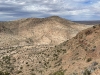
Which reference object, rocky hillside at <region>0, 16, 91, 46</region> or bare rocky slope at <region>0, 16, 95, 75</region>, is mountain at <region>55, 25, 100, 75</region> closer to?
bare rocky slope at <region>0, 16, 95, 75</region>

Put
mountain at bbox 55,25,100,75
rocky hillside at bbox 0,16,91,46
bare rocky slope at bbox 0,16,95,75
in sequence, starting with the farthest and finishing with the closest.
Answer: rocky hillside at bbox 0,16,91,46 < bare rocky slope at bbox 0,16,95,75 < mountain at bbox 55,25,100,75

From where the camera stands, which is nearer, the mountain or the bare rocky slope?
the mountain

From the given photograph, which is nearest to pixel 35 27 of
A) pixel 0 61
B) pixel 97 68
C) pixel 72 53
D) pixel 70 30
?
pixel 70 30

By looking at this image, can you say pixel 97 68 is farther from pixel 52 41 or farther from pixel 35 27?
pixel 35 27

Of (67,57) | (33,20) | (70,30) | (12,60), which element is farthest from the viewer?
(33,20)

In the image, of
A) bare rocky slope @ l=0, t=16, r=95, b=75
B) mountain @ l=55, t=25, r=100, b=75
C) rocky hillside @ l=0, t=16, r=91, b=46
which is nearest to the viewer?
mountain @ l=55, t=25, r=100, b=75

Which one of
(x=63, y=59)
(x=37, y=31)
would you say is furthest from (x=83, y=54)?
(x=37, y=31)

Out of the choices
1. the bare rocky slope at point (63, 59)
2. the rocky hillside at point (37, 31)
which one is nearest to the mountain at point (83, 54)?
the bare rocky slope at point (63, 59)

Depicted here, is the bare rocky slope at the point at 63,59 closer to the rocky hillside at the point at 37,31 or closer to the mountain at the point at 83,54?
the mountain at the point at 83,54

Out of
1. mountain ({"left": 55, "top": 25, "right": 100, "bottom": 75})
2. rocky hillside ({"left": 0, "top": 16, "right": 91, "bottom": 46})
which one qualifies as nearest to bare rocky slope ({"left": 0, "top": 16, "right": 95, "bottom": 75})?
mountain ({"left": 55, "top": 25, "right": 100, "bottom": 75})
